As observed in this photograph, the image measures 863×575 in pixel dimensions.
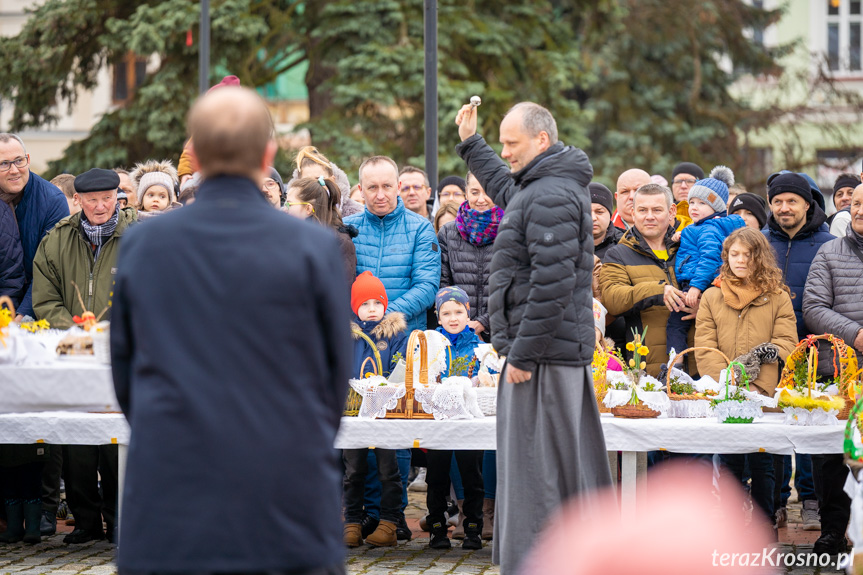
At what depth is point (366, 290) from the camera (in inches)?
255

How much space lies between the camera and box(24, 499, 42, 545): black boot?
6.61m

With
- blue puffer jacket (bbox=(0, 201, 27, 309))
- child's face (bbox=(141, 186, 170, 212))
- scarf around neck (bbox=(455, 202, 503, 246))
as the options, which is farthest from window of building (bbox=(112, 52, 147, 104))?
scarf around neck (bbox=(455, 202, 503, 246))

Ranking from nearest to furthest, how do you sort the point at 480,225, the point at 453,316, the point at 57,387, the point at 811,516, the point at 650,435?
the point at 650,435, the point at 57,387, the point at 453,316, the point at 480,225, the point at 811,516

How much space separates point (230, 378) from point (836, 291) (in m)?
4.86

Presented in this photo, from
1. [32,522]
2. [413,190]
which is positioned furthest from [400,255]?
[32,522]

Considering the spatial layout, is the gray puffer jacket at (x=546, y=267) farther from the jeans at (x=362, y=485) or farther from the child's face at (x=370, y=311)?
the jeans at (x=362, y=485)

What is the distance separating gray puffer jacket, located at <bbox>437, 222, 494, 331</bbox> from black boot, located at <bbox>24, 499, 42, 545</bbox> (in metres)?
2.87

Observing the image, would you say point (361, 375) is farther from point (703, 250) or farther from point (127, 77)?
point (127, 77)

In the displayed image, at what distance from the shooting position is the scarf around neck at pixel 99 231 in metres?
6.58

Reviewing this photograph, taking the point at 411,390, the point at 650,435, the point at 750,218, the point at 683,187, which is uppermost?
the point at 683,187

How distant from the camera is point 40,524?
6777 millimetres

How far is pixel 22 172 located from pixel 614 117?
14301 mm

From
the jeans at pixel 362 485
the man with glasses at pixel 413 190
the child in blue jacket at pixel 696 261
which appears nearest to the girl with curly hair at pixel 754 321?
the child in blue jacket at pixel 696 261

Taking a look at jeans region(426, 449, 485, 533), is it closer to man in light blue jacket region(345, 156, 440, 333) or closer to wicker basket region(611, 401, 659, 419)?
man in light blue jacket region(345, 156, 440, 333)
